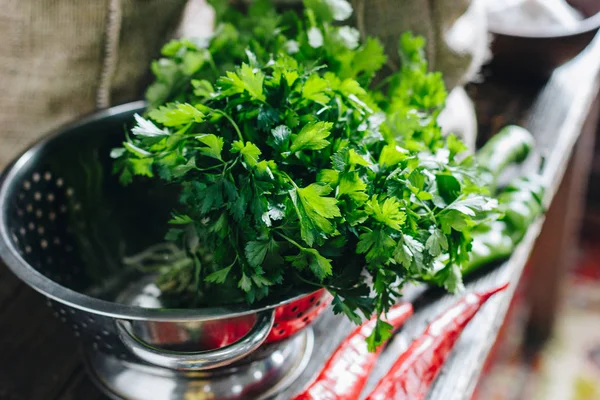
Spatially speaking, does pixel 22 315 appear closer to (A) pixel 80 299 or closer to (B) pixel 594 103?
(A) pixel 80 299

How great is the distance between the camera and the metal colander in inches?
21.5

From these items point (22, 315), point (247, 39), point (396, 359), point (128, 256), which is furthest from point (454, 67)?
point (22, 315)

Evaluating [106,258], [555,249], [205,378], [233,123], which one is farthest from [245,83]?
[555,249]

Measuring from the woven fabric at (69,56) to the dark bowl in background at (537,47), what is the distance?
550 mm

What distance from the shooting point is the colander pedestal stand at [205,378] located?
2.13ft

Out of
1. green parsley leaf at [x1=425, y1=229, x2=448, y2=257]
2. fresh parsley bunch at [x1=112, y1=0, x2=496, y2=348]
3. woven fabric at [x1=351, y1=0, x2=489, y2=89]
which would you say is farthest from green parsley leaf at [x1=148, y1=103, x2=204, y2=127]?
woven fabric at [x1=351, y1=0, x2=489, y2=89]

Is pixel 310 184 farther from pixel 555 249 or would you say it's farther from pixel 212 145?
pixel 555 249

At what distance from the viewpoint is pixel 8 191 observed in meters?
0.69

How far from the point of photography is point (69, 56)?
2.70 feet

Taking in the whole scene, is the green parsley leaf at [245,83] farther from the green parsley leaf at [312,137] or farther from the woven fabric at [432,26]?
the woven fabric at [432,26]

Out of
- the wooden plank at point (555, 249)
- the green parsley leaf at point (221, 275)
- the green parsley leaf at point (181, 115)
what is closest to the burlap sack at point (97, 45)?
the green parsley leaf at point (181, 115)

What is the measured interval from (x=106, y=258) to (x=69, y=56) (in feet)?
0.89

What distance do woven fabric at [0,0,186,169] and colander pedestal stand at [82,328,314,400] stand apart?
353 millimetres

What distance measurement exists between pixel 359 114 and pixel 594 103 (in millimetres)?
933
